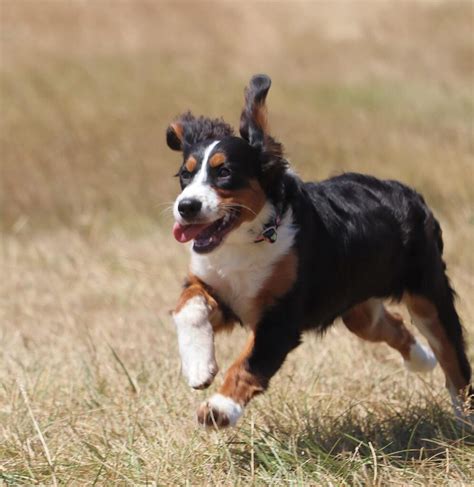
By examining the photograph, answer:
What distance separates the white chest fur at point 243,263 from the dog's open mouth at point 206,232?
4.6 inches

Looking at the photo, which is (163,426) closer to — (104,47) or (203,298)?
(203,298)

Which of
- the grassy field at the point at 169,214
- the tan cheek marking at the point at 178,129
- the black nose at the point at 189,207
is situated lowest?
the grassy field at the point at 169,214

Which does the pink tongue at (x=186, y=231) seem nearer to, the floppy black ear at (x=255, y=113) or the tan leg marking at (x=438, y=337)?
the floppy black ear at (x=255, y=113)

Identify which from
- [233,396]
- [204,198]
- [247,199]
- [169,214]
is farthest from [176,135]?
[169,214]

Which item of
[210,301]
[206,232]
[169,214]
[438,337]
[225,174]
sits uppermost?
[225,174]

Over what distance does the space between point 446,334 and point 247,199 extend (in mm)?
1671

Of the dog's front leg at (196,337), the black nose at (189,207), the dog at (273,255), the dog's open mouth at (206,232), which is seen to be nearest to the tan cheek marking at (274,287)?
the dog at (273,255)

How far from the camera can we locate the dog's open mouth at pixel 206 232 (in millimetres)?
5051

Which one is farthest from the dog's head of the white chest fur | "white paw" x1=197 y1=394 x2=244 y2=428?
"white paw" x1=197 y1=394 x2=244 y2=428

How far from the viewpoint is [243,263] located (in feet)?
17.1

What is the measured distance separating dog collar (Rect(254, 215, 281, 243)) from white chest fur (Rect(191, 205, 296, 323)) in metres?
0.02

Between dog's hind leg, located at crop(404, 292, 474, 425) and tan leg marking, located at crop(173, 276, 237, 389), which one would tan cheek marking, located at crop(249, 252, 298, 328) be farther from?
dog's hind leg, located at crop(404, 292, 474, 425)

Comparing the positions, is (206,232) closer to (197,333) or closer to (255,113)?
(197,333)

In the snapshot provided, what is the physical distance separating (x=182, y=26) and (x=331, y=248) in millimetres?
12406
